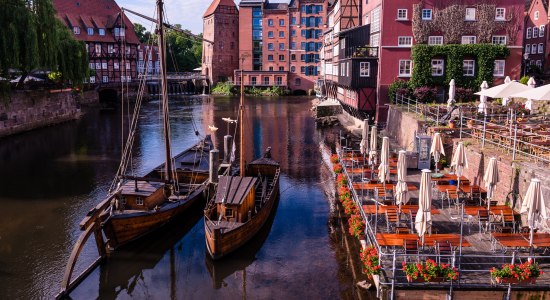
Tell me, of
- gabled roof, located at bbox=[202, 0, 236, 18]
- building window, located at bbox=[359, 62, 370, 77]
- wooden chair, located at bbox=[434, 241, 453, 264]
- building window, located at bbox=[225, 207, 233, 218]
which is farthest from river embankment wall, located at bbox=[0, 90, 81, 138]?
gabled roof, located at bbox=[202, 0, 236, 18]

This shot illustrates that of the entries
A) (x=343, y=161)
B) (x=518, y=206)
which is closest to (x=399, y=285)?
(x=518, y=206)

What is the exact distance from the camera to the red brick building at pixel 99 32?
76.9 metres

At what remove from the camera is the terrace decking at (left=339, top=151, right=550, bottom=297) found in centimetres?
1293

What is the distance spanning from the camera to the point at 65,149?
39.1 metres

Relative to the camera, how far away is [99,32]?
7975 cm

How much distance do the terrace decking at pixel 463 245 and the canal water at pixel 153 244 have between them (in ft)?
6.58

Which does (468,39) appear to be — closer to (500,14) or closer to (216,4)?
→ (500,14)

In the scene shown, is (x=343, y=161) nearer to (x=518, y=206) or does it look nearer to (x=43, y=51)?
(x=518, y=206)

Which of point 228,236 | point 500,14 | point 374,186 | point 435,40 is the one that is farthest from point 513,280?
point 500,14

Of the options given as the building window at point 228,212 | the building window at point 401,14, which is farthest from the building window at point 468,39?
the building window at point 228,212

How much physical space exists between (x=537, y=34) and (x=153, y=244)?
65555mm

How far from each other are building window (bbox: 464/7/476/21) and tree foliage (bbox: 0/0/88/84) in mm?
35418

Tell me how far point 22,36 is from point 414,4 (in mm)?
32085

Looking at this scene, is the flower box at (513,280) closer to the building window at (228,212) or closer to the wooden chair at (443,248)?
the wooden chair at (443,248)
